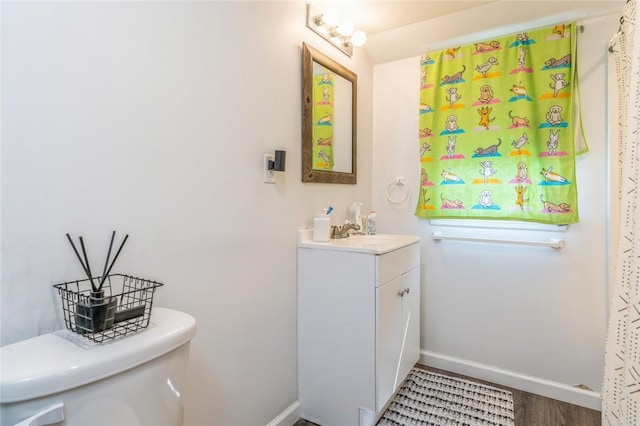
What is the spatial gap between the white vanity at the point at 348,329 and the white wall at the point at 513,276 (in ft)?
1.91

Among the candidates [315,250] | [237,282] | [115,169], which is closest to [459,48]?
[315,250]

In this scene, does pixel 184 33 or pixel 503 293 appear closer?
pixel 184 33

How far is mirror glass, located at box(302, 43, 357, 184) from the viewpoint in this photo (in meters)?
1.78

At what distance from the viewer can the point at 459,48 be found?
2125 millimetres

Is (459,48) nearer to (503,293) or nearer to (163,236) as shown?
(503,293)

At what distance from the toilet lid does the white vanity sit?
86 centimetres

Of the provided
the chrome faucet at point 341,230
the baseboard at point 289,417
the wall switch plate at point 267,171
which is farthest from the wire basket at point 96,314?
the chrome faucet at point 341,230

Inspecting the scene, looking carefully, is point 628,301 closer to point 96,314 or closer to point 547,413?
point 547,413

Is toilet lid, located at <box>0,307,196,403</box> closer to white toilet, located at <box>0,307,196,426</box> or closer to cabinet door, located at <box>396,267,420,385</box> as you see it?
white toilet, located at <box>0,307,196,426</box>

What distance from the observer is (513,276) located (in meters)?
2.04

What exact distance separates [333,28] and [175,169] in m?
1.29

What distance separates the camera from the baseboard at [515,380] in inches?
72.2

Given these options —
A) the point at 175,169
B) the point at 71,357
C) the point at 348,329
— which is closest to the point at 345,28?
the point at 175,169

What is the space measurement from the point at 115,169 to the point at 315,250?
969 mm
